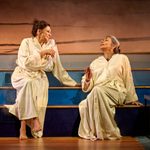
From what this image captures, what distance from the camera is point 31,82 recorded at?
498cm

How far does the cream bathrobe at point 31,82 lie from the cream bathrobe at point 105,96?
0.46 metres

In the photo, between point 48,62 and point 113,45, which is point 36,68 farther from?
point 113,45

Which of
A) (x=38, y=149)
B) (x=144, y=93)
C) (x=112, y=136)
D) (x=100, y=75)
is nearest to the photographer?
(x=38, y=149)

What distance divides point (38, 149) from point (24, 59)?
129 centimetres

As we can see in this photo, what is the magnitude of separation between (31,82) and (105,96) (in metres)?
0.83

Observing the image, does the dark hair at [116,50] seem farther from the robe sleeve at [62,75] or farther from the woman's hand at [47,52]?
the woman's hand at [47,52]

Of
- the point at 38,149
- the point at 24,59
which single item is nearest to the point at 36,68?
the point at 24,59

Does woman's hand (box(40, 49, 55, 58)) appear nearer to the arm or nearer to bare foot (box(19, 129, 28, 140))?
the arm

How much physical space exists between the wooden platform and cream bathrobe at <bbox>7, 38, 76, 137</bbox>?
0.30m

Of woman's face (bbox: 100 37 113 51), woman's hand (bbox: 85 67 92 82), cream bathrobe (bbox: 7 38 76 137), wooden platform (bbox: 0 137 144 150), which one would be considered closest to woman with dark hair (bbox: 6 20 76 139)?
cream bathrobe (bbox: 7 38 76 137)

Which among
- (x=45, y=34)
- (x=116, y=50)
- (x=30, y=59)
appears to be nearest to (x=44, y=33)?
(x=45, y=34)

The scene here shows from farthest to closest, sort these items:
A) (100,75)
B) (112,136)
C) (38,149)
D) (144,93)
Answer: (144,93), (100,75), (112,136), (38,149)

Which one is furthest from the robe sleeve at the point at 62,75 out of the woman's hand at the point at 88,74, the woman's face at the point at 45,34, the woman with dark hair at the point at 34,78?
the woman's hand at the point at 88,74

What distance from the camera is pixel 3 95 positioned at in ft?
17.7
